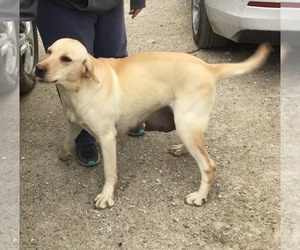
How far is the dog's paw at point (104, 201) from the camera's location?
127 inches

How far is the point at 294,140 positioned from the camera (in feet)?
12.6

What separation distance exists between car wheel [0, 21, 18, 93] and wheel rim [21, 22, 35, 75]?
217 mm

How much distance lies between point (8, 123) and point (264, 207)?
6.71 ft

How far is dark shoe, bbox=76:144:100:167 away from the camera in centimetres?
363

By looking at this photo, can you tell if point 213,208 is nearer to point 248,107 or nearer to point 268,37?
point 248,107

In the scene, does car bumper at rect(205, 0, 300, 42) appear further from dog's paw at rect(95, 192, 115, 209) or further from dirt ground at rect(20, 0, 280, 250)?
dog's paw at rect(95, 192, 115, 209)

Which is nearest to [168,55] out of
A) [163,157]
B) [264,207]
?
[163,157]

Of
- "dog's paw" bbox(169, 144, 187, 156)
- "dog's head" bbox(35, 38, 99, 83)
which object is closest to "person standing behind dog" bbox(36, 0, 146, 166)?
"dog's head" bbox(35, 38, 99, 83)

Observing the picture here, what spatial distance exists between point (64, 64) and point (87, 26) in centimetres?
51

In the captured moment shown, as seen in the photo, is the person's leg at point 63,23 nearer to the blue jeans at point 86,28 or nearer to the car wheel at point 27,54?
the blue jeans at point 86,28

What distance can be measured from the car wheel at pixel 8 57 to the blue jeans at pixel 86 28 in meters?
0.71

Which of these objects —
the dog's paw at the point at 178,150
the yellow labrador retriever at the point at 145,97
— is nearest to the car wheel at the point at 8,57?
the yellow labrador retriever at the point at 145,97

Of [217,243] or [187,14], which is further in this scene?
[187,14]

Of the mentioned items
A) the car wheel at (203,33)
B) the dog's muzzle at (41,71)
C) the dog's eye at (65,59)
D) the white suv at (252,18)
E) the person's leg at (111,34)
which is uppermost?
the dog's eye at (65,59)
